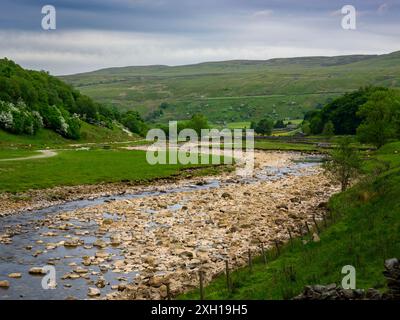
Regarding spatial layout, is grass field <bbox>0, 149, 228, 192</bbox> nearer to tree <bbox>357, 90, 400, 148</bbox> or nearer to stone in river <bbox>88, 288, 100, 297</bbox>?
tree <bbox>357, 90, 400, 148</bbox>

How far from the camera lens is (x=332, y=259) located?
2848cm

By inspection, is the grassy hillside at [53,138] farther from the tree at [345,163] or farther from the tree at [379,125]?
the tree at [379,125]

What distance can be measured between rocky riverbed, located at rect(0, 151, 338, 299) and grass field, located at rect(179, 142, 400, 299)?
140 inches

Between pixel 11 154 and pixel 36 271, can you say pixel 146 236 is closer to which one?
pixel 36 271

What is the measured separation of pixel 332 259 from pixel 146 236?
18.8 meters

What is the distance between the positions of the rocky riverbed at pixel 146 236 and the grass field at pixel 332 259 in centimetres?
356

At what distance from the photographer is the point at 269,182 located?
258 feet

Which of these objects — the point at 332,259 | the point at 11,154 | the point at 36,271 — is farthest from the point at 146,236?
the point at 11,154

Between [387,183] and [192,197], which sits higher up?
[387,183]

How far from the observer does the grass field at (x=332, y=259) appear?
999 inches

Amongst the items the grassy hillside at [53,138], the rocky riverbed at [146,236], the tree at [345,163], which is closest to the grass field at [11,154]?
the grassy hillside at [53,138]
